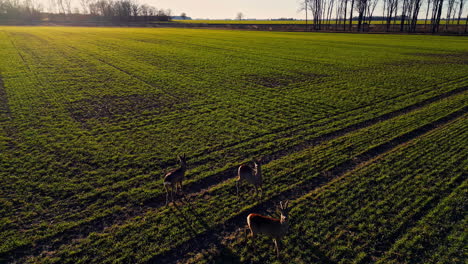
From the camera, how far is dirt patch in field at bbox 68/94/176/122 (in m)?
17.9

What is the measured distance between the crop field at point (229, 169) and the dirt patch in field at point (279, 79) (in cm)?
107

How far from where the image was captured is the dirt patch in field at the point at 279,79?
85.4ft

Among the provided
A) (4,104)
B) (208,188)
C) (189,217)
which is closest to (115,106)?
(4,104)

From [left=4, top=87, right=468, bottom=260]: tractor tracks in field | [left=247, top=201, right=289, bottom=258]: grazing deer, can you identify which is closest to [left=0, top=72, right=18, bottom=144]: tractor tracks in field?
[left=4, top=87, right=468, bottom=260]: tractor tracks in field

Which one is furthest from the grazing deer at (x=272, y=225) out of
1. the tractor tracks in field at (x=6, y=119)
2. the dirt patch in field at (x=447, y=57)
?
the dirt patch in field at (x=447, y=57)

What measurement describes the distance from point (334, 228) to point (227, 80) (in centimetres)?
2092

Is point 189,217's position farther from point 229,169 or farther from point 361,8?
point 361,8

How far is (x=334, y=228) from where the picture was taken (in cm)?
825

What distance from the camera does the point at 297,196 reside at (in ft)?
32.2

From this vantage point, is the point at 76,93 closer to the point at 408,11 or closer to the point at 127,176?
the point at 127,176

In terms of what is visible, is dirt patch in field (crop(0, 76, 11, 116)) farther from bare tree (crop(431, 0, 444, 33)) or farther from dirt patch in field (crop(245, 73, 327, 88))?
bare tree (crop(431, 0, 444, 33))

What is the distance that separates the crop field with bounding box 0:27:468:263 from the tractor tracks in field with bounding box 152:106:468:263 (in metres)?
0.05

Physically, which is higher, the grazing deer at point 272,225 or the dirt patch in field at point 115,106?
the dirt patch in field at point 115,106

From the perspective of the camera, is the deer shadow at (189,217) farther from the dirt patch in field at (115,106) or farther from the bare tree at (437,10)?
the bare tree at (437,10)
